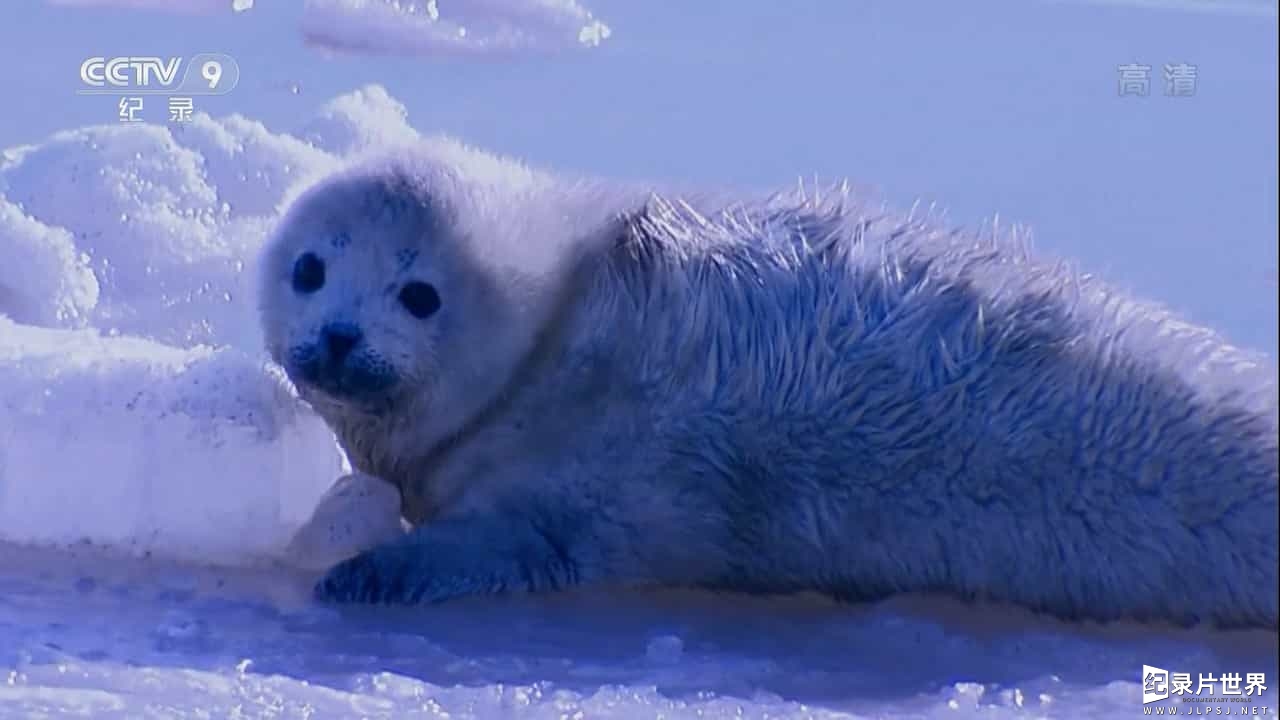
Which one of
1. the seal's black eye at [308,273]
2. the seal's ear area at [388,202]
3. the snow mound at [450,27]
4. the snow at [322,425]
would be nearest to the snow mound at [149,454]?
the snow at [322,425]

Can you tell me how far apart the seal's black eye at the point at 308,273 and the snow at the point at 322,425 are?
16cm

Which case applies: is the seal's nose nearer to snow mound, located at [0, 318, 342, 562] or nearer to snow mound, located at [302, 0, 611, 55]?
snow mound, located at [0, 318, 342, 562]


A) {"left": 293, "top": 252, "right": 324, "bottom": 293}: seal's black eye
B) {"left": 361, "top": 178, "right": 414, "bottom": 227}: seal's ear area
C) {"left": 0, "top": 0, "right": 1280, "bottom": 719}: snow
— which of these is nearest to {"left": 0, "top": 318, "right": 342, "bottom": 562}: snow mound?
{"left": 0, "top": 0, "right": 1280, "bottom": 719}: snow

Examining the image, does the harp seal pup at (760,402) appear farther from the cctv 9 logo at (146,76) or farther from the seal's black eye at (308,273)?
the cctv 9 logo at (146,76)

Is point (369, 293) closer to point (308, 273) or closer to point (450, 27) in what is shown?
point (308, 273)

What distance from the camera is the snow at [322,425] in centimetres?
161

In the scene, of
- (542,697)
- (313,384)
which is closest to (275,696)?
(542,697)

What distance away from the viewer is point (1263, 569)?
5.71 feet

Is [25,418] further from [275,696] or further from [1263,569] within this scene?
[1263,569]

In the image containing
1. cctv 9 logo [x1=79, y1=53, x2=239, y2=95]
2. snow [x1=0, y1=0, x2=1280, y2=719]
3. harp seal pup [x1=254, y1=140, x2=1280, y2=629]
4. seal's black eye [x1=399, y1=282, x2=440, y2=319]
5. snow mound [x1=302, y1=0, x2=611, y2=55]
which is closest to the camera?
snow [x1=0, y1=0, x2=1280, y2=719]

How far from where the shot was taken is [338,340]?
184 cm

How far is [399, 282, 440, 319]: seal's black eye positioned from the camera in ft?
6.21

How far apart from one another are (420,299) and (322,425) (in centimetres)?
29

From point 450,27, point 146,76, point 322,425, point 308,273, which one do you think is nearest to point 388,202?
point 308,273
